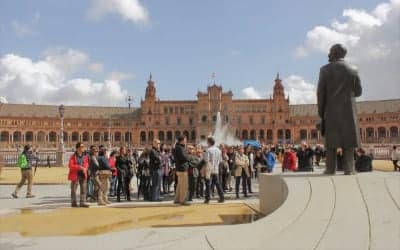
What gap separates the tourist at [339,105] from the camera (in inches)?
324

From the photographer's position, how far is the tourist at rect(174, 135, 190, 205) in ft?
37.4

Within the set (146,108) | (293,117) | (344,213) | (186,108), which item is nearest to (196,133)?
(186,108)

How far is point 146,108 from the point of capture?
389 feet

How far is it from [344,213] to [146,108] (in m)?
114

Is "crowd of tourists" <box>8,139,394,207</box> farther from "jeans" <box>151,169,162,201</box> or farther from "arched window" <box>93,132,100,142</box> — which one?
"arched window" <box>93,132,100,142</box>

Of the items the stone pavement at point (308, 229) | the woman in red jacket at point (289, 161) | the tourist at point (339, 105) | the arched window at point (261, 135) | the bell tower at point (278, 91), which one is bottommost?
the stone pavement at point (308, 229)

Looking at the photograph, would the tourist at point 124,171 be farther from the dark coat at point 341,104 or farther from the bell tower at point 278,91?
the bell tower at point 278,91

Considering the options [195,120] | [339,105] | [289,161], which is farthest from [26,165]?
[195,120]

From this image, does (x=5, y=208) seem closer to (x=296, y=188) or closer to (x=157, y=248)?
(x=157, y=248)

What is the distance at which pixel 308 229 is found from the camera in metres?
5.71

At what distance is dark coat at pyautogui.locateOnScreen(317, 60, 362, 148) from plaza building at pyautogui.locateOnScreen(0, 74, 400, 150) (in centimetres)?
10258

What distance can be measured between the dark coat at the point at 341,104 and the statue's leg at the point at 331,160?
14cm

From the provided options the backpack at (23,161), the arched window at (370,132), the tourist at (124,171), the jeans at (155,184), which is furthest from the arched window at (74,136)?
A: the jeans at (155,184)

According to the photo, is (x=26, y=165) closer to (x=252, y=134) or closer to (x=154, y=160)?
(x=154, y=160)
